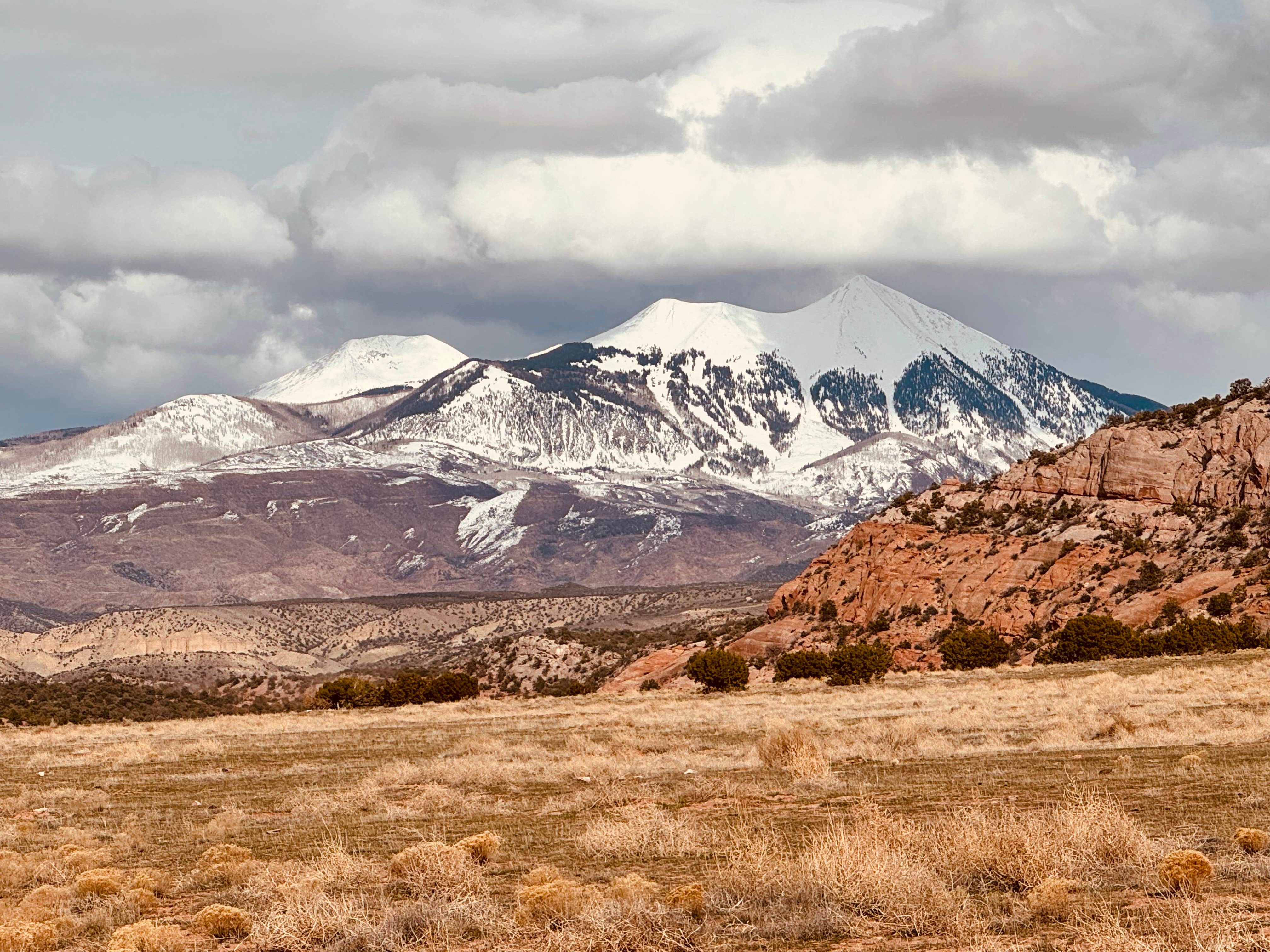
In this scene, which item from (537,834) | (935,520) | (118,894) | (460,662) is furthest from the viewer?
(460,662)

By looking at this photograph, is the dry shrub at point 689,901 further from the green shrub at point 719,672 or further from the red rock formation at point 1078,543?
the red rock formation at point 1078,543

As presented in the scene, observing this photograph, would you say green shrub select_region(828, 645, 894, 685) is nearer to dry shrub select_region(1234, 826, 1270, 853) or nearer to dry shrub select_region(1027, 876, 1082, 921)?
dry shrub select_region(1234, 826, 1270, 853)

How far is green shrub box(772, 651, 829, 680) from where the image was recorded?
2938 inches

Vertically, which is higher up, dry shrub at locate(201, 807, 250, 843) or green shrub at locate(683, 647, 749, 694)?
dry shrub at locate(201, 807, 250, 843)

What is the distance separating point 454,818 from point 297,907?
28.4 feet

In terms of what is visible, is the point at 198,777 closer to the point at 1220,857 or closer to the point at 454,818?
the point at 454,818

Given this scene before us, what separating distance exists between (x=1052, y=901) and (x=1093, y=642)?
60.0 meters

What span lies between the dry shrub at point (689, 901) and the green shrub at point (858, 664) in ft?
175

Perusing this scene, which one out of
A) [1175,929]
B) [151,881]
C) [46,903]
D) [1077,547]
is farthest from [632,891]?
[1077,547]

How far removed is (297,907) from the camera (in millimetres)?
14586

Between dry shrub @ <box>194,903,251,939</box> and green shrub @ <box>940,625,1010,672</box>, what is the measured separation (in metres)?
63.1

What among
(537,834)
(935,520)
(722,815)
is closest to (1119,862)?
(722,815)

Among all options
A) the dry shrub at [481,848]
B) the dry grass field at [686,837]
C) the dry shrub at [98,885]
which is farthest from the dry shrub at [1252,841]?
the dry shrub at [98,885]

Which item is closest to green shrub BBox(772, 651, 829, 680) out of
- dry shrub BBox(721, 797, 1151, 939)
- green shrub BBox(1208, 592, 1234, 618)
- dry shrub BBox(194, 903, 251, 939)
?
green shrub BBox(1208, 592, 1234, 618)
